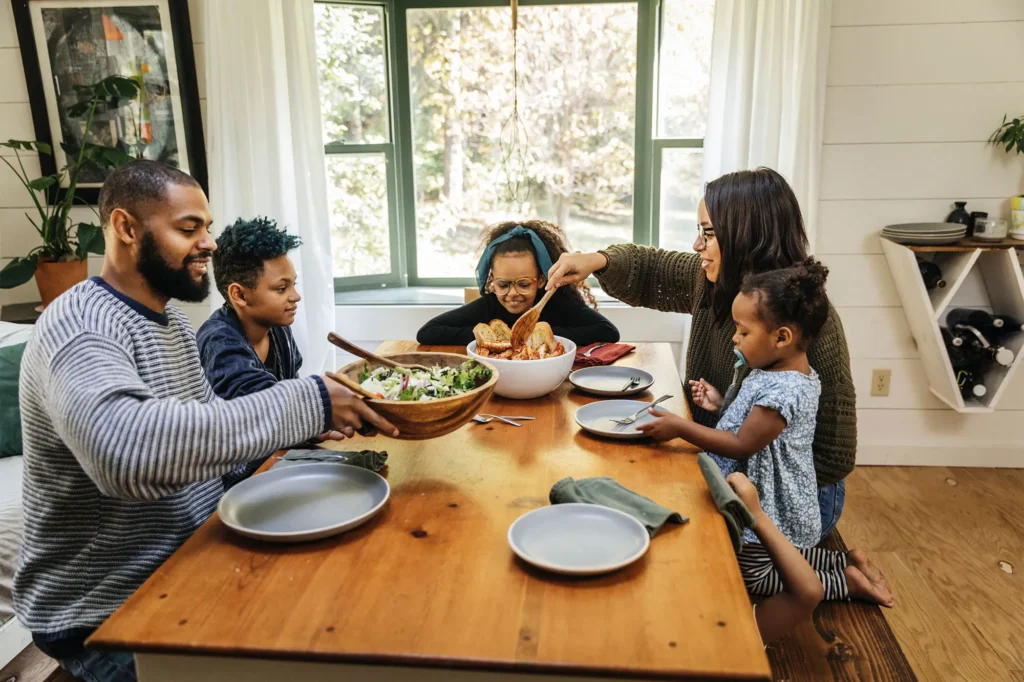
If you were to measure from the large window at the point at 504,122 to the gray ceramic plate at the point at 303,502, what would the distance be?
7.16ft

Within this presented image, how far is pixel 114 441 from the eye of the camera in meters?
1.07

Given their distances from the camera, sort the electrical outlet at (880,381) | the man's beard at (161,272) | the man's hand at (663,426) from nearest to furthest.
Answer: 1. the man's beard at (161,272)
2. the man's hand at (663,426)
3. the electrical outlet at (880,381)

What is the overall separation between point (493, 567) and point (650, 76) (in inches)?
106

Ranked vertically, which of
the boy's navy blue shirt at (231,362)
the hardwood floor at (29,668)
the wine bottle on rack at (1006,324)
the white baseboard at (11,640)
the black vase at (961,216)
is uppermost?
the black vase at (961,216)

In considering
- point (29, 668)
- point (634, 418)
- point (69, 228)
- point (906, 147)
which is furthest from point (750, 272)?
point (69, 228)

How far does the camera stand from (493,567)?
1067 millimetres

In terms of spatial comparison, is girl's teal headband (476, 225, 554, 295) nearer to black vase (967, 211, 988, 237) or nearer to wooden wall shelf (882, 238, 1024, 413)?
wooden wall shelf (882, 238, 1024, 413)

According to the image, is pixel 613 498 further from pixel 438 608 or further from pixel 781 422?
pixel 781 422

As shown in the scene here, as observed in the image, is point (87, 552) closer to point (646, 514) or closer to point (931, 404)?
point (646, 514)

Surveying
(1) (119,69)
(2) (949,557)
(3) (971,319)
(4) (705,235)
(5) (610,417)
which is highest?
(1) (119,69)

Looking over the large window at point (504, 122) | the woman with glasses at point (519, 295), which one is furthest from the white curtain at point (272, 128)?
the woman with glasses at point (519, 295)

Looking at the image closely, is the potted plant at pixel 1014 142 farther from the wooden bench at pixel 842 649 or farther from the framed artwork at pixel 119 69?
the framed artwork at pixel 119 69

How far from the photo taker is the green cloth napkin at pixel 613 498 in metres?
1.17

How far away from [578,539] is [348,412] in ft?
1.35
